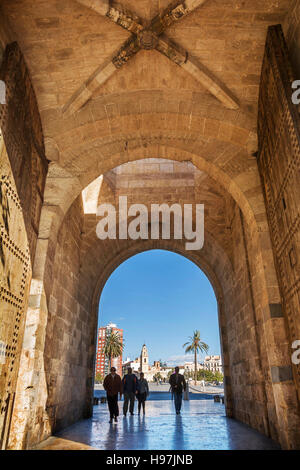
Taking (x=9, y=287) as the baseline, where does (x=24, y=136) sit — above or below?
above

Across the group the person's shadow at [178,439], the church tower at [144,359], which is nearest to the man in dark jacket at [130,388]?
the person's shadow at [178,439]

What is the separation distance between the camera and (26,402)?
414cm

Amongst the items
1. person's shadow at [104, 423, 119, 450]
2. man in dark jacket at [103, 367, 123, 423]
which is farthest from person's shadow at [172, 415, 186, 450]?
man in dark jacket at [103, 367, 123, 423]

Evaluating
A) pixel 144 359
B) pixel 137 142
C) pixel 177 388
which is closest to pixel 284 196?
pixel 137 142

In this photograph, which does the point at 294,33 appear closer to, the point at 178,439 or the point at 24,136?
the point at 24,136

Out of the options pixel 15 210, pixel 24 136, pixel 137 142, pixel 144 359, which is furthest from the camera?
pixel 144 359

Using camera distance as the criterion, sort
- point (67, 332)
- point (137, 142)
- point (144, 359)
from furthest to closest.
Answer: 1. point (144, 359)
2. point (67, 332)
3. point (137, 142)

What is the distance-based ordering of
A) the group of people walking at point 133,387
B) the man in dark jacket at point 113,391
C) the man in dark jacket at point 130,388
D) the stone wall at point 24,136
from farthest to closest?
the man in dark jacket at point 130,388 → the group of people walking at point 133,387 → the man in dark jacket at point 113,391 → the stone wall at point 24,136

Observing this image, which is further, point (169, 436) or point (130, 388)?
point (130, 388)

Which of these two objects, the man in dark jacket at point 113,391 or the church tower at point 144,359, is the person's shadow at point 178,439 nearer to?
the man in dark jacket at point 113,391

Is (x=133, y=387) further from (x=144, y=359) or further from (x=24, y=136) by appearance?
(x=144, y=359)

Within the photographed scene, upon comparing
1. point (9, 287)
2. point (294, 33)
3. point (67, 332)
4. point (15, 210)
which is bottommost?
point (67, 332)
